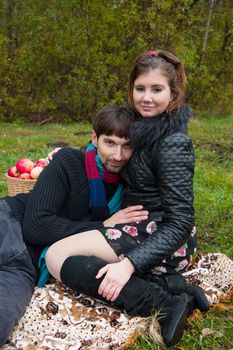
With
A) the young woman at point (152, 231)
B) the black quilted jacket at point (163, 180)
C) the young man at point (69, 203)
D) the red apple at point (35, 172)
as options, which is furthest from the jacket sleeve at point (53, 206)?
the red apple at point (35, 172)

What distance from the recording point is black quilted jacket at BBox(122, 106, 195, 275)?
2.85m

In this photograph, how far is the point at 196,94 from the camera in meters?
16.1

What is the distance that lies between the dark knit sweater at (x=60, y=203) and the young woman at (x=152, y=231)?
11cm

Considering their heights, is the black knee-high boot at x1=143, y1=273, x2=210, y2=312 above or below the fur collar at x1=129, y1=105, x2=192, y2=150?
below

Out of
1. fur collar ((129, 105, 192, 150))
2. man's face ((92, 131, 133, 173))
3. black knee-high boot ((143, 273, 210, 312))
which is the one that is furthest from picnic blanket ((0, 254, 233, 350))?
fur collar ((129, 105, 192, 150))

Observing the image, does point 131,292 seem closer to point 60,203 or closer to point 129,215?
point 129,215

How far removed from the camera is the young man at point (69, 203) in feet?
9.82

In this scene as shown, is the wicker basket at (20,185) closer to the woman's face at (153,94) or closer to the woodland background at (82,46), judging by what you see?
the woman's face at (153,94)

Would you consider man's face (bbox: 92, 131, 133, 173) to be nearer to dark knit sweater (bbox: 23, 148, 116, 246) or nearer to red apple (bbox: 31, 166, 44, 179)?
dark knit sweater (bbox: 23, 148, 116, 246)

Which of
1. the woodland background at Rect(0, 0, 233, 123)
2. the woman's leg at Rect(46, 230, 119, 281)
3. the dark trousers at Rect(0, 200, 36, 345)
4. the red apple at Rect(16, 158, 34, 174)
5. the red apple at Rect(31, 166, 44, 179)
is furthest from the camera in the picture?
the woodland background at Rect(0, 0, 233, 123)

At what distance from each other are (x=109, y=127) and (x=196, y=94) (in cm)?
1339

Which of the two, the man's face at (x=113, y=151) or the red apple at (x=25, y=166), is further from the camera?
the red apple at (x=25, y=166)

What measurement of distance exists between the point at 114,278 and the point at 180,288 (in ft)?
1.54

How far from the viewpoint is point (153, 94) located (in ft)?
10.1
